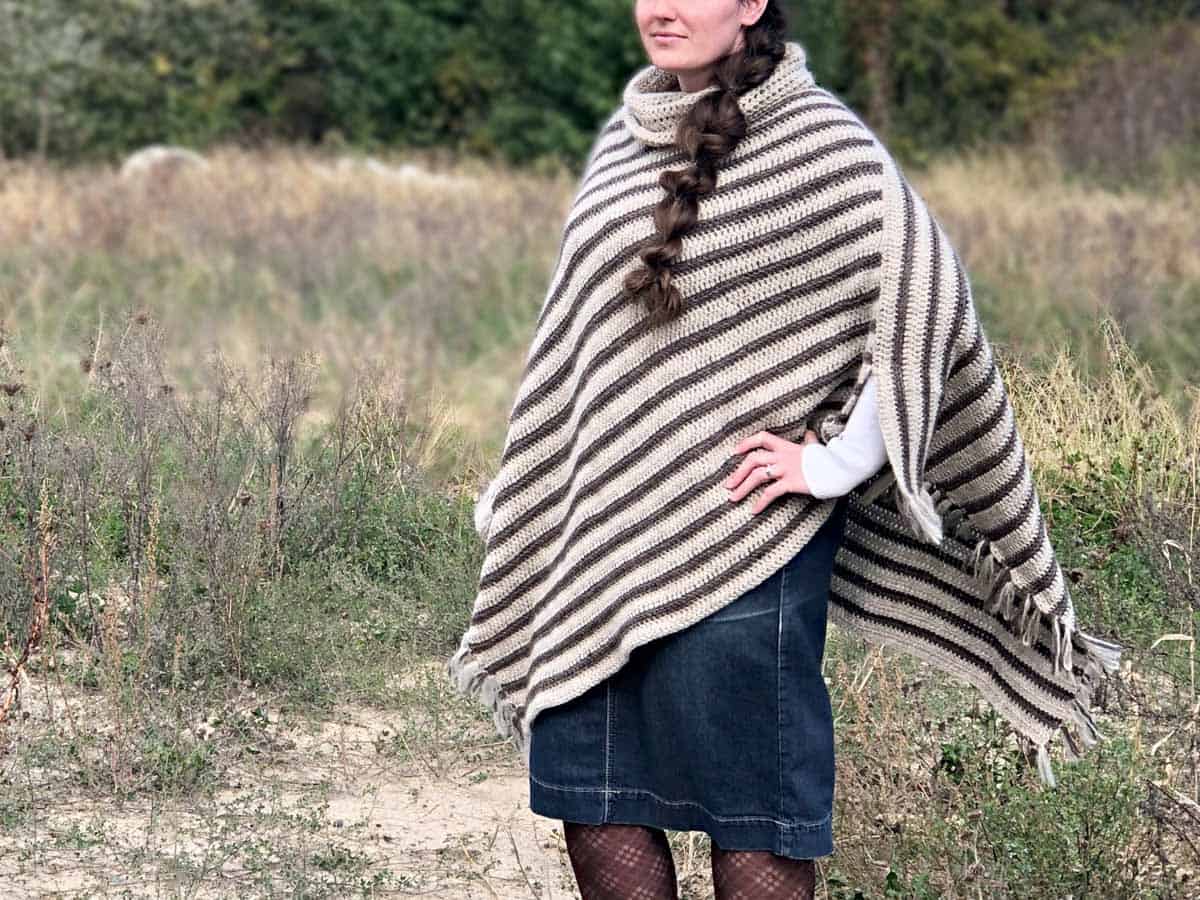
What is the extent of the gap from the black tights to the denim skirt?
0.06 metres

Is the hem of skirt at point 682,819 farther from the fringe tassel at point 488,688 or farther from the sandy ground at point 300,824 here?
the sandy ground at point 300,824

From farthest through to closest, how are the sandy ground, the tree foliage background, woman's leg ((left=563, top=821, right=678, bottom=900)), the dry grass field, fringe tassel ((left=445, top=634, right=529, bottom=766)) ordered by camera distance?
the tree foliage background < the sandy ground < the dry grass field < fringe tassel ((left=445, top=634, right=529, bottom=766)) < woman's leg ((left=563, top=821, right=678, bottom=900))

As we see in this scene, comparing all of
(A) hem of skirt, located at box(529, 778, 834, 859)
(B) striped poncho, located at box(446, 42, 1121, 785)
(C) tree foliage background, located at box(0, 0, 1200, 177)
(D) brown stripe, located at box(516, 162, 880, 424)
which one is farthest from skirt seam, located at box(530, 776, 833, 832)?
(C) tree foliage background, located at box(0, 0, 1200, 177)

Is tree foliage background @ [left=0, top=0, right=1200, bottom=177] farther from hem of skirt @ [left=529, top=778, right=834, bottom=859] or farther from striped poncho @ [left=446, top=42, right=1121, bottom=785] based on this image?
hem of skirt @ [left=529, top=778, right=834, bottom=859]

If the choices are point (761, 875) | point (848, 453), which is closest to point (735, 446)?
point (848, 453)

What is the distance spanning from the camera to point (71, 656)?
208 inches

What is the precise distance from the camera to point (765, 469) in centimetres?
281

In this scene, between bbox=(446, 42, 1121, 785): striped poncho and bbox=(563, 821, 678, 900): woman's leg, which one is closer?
bbox=(446, 42, 1121, 785): striped poncho

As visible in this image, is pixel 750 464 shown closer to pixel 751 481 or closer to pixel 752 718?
pixel 751 481

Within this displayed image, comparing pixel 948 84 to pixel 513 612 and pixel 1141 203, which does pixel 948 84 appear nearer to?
pixel 1141 203

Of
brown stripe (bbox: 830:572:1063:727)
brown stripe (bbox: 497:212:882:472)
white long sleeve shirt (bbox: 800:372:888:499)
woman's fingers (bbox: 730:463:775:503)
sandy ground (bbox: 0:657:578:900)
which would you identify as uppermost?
brown stripe (bbox: 497:212:882:472)

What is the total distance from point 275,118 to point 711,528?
2044 centimetres

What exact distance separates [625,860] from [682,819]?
0.13 metres

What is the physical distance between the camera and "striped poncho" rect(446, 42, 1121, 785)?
281cm
